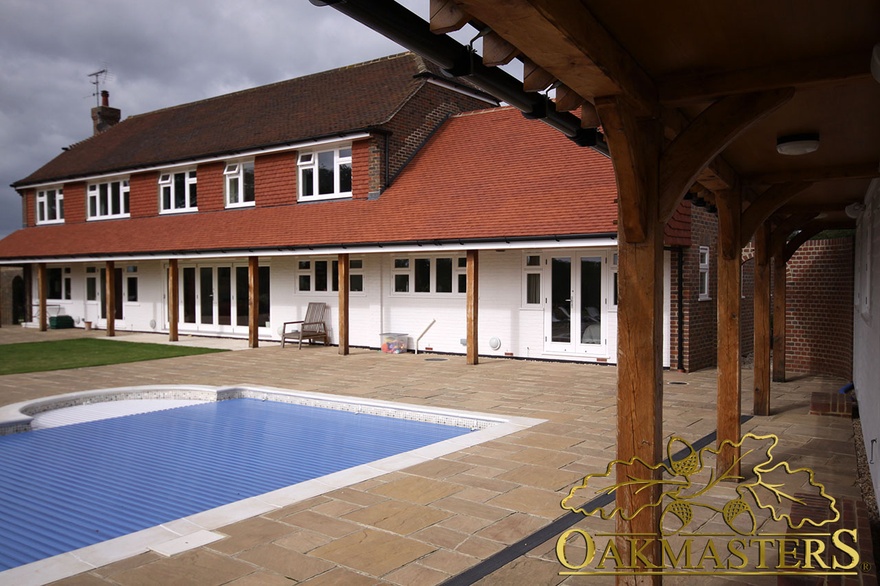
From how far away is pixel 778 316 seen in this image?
1146 cm

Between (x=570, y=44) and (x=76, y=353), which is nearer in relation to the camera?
(x=570, y=44)

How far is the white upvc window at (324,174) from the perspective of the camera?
56.6ft

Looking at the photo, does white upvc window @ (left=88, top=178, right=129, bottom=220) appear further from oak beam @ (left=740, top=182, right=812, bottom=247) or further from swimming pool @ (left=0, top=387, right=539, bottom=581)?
oak beam @ (left=740, top=182, right=812, bottom=247)

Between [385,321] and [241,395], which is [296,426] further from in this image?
[385,321]

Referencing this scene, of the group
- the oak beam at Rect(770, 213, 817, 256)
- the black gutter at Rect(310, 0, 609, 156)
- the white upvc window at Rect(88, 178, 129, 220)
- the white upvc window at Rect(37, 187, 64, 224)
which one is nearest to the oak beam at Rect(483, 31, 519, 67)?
the black gutter at Rect(310, 0, 609, 156)

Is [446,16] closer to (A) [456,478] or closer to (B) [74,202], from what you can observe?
(A) [456,478]

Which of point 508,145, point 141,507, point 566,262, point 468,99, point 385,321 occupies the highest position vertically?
point 468,99

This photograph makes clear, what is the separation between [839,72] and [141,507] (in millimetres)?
6065

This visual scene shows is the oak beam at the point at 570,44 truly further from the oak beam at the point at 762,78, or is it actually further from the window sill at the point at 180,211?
the window sill at the point at 180,211

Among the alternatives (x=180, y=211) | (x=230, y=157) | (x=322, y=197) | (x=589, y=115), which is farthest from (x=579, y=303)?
(x=180, y=211)

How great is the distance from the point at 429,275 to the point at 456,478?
10.0 m

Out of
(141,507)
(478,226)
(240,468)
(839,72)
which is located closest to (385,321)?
(478,226)

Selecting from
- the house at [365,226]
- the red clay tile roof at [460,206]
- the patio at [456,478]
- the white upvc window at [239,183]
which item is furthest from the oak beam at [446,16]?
the white upvc window at [239,183]

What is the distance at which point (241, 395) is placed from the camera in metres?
10.9
